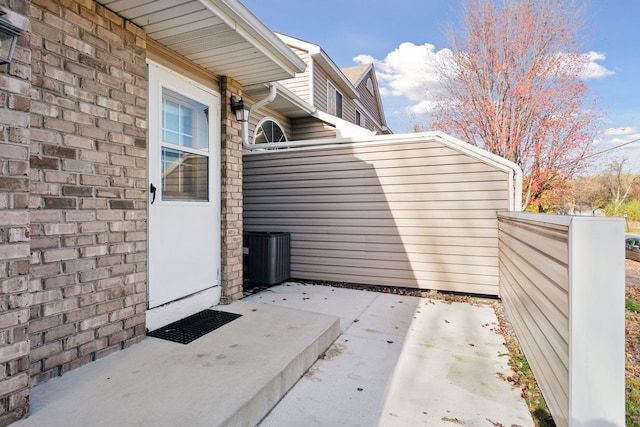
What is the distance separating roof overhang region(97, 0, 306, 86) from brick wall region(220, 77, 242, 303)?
39 cm

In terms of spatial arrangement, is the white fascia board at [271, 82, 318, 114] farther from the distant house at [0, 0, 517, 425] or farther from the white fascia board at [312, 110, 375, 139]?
the distant house at [0, 0, 517, 425]

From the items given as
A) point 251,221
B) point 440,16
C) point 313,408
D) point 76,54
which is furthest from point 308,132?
point 313,408

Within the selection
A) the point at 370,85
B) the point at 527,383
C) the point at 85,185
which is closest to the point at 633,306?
the point at 527,383

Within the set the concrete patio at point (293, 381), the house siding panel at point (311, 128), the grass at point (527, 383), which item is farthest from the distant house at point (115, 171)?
the house siding panel at point (311, 128)

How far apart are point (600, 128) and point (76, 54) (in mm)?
9261

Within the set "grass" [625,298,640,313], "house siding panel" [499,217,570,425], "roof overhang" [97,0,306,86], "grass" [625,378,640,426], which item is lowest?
"grass" [625,378,640,426]

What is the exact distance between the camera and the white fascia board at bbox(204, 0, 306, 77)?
2520 mm

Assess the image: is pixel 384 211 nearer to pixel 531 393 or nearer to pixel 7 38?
pixel 531 393

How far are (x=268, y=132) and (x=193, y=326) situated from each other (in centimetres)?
471

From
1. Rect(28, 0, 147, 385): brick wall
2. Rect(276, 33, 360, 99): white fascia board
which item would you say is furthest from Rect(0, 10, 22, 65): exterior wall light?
Rect(276, 33, 360, 99): white fascia board

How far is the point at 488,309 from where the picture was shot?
425 centimetres

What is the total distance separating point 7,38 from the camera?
1.53m

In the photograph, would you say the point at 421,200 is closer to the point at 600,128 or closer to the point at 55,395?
the point at 55,395

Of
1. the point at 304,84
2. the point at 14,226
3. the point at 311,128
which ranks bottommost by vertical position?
the point at 14,226
